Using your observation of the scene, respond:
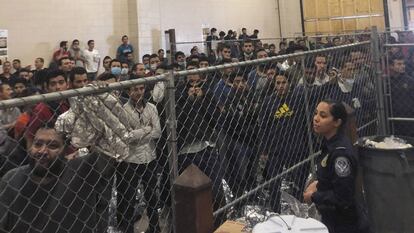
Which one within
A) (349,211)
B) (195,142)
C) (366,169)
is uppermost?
(195,142)

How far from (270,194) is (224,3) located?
1356cm

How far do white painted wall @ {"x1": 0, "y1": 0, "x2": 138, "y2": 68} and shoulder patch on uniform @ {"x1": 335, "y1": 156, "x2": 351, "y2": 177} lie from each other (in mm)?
10064

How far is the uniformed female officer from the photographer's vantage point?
272 centimetres

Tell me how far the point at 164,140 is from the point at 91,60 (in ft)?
28.9

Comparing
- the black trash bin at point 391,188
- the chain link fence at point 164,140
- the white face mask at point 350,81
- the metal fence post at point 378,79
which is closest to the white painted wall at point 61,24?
the chain link fence at point 164,140

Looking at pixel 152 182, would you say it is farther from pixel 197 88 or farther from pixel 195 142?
pixel 197 88

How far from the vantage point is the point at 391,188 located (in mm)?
3412

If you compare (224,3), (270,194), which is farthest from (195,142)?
(224,3)

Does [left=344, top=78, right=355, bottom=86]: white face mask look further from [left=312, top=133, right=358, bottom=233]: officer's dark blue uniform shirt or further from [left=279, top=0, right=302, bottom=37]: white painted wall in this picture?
[left=279, top=0, right=302, bottom=37]: white painted wall

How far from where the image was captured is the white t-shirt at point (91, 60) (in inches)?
459

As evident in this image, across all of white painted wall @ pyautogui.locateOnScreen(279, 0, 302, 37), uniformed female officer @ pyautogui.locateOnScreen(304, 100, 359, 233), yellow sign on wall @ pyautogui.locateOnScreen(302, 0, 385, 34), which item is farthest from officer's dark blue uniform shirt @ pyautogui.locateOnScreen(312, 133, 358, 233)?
white painted wall @ pyautogui.locateOnScreen(279, 0, 302, 37)

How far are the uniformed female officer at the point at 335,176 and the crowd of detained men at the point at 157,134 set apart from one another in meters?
0.67

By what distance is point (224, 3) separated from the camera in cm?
1633

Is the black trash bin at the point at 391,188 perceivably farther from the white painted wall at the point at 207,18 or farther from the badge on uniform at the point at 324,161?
the white painted wall at the point at 207,18
